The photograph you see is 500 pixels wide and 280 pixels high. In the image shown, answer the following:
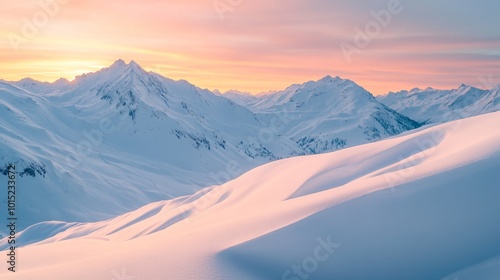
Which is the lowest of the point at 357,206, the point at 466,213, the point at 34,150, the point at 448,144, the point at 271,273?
the point at 271,273

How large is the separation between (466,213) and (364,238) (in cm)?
340

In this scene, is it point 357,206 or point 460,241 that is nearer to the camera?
point 460,241

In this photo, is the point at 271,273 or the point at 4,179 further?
the point at 4,179

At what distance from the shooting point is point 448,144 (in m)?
21.5

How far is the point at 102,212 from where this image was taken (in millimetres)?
125938

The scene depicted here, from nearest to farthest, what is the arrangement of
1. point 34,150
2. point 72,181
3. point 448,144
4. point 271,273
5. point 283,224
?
point 271,273 < point 283,224 < point 448,144 < point 72,181 < point 34,150

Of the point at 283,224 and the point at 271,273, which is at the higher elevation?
the point at 283,224

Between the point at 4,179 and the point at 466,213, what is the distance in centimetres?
14171

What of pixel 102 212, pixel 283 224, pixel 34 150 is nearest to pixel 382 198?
pixel 283 224

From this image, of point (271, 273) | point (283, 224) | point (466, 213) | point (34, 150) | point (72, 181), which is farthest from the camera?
point (34, 150)

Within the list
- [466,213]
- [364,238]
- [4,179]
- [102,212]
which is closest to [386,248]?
[364,238]

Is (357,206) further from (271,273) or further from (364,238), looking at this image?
(271,273)

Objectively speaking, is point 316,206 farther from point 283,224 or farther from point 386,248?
point 386,248

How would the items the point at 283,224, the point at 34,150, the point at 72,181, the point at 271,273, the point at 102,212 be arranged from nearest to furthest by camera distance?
the point at 271,273, the point at 283,224, the point at 102,212, the point at 72,181, the point at 34,150
